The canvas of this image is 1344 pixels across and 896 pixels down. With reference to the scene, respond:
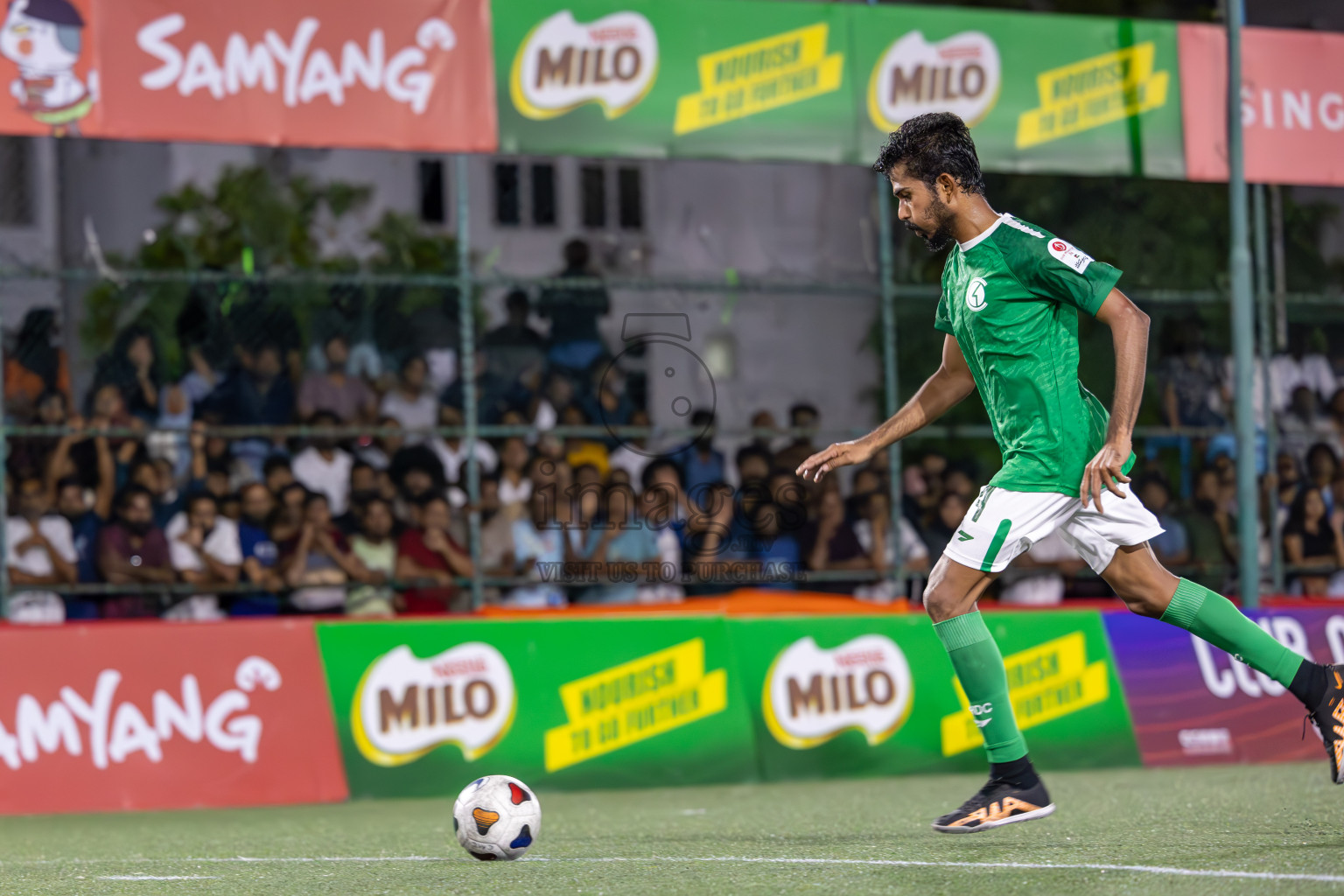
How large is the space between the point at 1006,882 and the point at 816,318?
12.8m

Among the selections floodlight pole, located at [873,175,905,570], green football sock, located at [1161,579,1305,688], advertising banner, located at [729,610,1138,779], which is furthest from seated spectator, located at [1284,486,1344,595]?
green football sock, located at [1161,579,1305,688]

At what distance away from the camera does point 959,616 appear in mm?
5539

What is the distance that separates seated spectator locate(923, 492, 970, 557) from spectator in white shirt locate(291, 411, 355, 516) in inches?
151

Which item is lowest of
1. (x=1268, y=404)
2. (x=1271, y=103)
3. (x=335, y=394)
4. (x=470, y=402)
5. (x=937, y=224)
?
(x=1268, y=404)

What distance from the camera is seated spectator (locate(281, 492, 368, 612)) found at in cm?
1062

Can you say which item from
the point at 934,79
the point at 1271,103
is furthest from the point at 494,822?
the point at 1271,103

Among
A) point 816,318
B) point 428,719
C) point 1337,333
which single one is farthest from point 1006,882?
point 816,318

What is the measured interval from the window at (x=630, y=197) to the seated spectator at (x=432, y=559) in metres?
8.10

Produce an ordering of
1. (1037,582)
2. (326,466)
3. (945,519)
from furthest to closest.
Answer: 1. (945,519)
2. (1037,582)
3. (326,466)

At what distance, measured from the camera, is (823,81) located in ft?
34.2

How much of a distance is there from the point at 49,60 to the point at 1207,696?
7.03 meters

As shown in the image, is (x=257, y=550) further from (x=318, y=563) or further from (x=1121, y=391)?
(x=1121, y=391)

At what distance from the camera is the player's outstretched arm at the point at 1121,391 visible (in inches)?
205

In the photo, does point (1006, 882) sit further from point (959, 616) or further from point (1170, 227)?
point (1170, 227)
